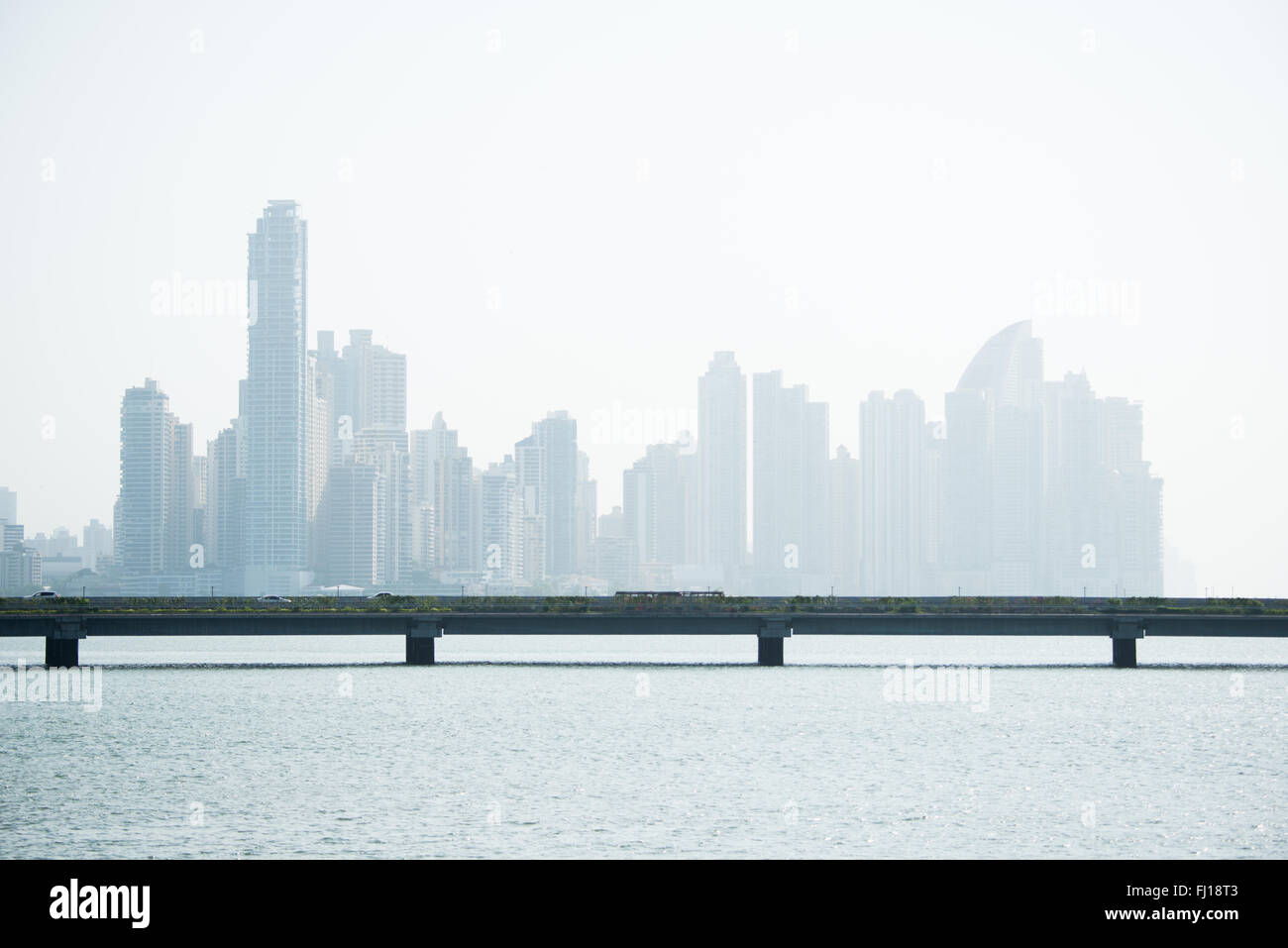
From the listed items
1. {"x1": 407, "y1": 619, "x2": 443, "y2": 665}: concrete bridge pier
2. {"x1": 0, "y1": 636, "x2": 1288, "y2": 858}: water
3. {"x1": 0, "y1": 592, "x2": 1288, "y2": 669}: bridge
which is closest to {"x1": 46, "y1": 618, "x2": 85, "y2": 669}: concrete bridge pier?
{"x1": 0, "y1": 592, "x2": 1288, "y2": 669}: bridge

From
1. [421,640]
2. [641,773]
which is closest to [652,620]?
[421,640]

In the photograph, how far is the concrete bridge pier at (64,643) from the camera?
372 feet

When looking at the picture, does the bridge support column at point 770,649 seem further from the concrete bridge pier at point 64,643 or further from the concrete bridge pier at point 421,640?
the concrete bridge pier at point 64,643

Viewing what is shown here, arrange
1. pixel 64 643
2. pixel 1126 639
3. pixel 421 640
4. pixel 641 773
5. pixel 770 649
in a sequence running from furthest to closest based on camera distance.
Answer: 1. pixel 770 649
2. pixel 1126 639
3. pixel 421 640
4. pixel 64 643
5. pixel 641 773

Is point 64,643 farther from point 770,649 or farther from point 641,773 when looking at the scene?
point 641,773

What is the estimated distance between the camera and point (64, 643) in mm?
115125

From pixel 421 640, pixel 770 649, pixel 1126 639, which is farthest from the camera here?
pixel 770 649

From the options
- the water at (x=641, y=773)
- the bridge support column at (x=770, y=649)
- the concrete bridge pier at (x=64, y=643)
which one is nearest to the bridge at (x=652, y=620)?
the concrete bridge pier at (x=64, y=643)

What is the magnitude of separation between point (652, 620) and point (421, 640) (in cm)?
1980

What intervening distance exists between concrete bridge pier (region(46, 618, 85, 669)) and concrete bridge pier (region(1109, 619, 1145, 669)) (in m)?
81.5

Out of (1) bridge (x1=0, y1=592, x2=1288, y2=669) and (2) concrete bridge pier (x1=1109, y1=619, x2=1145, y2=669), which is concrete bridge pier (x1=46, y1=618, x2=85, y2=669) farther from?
(2) concrete bridge pier (x1=1109, y1=619, x2=1145, y2=669)

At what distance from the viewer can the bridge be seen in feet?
372
